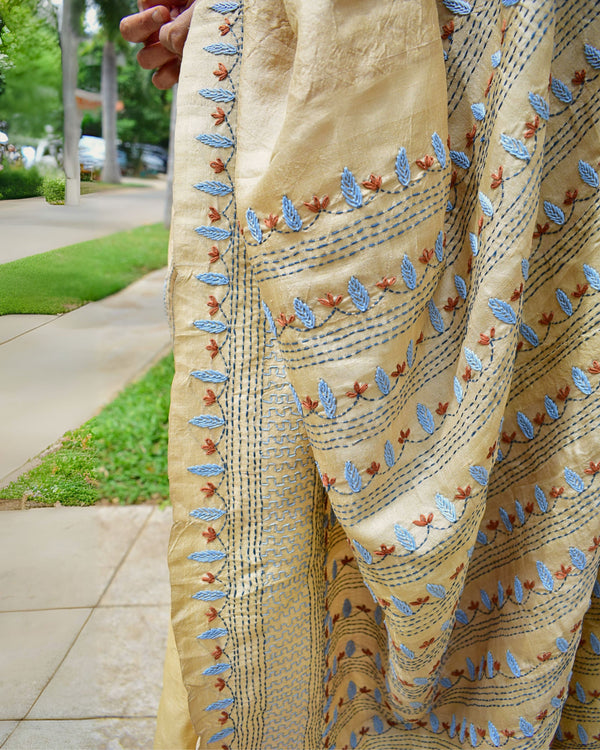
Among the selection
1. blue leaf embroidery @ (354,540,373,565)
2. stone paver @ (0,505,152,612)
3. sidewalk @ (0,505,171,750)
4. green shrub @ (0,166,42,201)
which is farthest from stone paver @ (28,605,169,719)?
green shrub @ (0,166,42,201)

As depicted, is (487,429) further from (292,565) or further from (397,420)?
(292,565)

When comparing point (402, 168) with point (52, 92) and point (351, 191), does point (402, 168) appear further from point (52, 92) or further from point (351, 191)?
point (52, 92)

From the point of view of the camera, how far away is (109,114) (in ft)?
2.20

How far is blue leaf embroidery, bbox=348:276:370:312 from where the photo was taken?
424 mm

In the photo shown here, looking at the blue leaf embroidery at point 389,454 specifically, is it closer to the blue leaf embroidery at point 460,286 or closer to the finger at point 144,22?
the blue leaf embroidery at point 460,286

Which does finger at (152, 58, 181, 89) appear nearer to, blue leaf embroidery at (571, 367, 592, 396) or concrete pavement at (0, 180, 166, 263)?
concrete pavement at (0, 180, 166, 263)

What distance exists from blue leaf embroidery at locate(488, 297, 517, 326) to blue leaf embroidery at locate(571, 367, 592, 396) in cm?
12

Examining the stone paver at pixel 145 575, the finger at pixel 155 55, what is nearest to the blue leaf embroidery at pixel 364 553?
the finger at pixel 155 55

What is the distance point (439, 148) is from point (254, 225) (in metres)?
0.15

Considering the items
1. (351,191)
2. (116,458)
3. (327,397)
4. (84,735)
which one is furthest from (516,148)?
(116,458)

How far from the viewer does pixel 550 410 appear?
557 mm

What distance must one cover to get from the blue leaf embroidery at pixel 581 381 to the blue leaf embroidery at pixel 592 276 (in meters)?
0.08

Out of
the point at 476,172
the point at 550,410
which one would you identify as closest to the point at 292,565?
the point at 550,410

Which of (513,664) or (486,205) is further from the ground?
(486,205)
